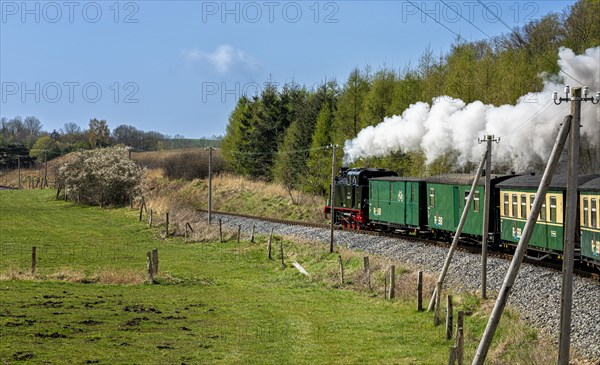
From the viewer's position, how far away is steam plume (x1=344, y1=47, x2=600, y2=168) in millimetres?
33344

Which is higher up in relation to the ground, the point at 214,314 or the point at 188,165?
the point at 188,165

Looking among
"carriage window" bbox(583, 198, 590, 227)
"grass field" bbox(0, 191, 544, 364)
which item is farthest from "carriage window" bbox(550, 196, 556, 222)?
"grass field" bbox(0, 191, 544, 364)

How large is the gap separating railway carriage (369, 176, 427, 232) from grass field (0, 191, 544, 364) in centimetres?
421

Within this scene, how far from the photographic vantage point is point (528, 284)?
2209 centimetres

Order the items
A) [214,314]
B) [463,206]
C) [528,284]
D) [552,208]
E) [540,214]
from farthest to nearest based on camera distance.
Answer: [463,206] < [540,214] < [552,208] < [214,314] < [528,284]

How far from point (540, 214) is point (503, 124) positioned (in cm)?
1127

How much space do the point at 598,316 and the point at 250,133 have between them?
6671 centimetres

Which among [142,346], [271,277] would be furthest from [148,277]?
[142,346]

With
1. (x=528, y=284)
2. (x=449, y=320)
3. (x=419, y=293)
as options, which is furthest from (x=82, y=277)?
(x=528, y=284)

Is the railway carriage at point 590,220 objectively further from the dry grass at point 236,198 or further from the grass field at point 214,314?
the dry grass at point 236,198

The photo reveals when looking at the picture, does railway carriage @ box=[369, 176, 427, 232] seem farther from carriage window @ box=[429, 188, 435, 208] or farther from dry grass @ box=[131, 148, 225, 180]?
dry grass @ box=[131, 148, 225, 180]

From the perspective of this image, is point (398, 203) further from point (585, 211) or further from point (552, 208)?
point (585, 211)

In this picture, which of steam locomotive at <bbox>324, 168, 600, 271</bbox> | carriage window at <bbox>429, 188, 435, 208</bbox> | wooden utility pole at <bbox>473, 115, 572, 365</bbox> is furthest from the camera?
carriage window at <bbox>429, 188, 435, 208</bbox>

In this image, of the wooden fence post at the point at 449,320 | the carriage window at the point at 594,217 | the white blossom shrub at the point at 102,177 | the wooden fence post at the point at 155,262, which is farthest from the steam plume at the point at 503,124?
the white blossom shrub at the point at 102,177
